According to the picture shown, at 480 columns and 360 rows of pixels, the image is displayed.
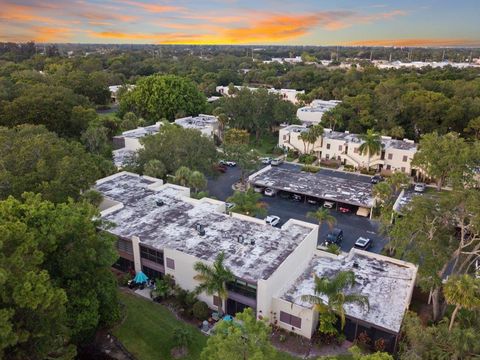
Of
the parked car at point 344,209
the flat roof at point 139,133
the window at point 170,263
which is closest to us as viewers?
the window at point 170,263

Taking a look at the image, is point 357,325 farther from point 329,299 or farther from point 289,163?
point 289,163

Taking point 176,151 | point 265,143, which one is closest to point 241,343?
point 176,151

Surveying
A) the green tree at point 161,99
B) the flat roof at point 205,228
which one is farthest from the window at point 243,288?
the green tree at point 161,99

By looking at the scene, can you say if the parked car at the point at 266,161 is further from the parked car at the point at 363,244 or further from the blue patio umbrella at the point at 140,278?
the blue patio umbrella at the point at 140,278

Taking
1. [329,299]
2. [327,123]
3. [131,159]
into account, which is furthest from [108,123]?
[329,299]

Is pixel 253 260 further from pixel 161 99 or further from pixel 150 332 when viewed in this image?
pixel 161 99

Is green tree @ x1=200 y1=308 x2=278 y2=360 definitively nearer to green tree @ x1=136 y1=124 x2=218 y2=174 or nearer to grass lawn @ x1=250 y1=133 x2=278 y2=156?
green tree @ x1=136 y1=124 x2=218 y2=174
